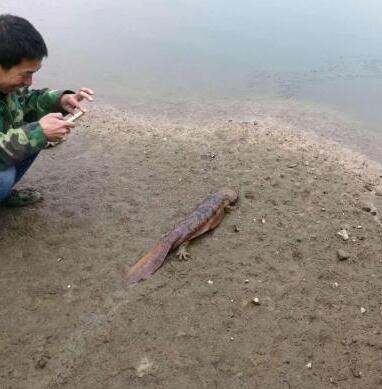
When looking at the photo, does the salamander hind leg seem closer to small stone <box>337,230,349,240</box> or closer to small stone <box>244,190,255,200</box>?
small stone <box>244,190,255,200</box>

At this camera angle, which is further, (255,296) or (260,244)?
(260,244)

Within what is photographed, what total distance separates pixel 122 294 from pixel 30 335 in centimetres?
65

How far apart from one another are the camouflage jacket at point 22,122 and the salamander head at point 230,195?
157 cm

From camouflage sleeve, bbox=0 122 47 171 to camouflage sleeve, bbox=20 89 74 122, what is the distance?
2.30ft

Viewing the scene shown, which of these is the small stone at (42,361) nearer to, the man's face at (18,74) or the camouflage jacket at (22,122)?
the camouflage jacket at (22,122)

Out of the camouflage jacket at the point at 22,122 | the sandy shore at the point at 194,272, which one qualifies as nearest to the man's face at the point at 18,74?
the camouflage jacket at the point at 22,122

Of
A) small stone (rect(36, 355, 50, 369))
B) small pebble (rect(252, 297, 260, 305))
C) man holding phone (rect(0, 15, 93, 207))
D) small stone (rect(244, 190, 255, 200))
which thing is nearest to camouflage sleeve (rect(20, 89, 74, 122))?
man holding phone (rect(0, 15, 93, 207))

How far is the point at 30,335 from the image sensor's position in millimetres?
3133

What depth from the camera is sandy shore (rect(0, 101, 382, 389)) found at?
3021mm

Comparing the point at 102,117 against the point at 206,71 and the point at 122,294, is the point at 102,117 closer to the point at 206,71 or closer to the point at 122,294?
the point at 206,71

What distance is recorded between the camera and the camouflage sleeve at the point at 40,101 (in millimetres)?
4168

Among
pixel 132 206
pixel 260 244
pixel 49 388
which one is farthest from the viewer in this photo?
pixel 132 206

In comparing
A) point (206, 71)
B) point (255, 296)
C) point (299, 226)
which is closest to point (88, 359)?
point (255, 296)

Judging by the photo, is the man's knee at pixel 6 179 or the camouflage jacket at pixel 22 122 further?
the man's knee at pixel 6 179
